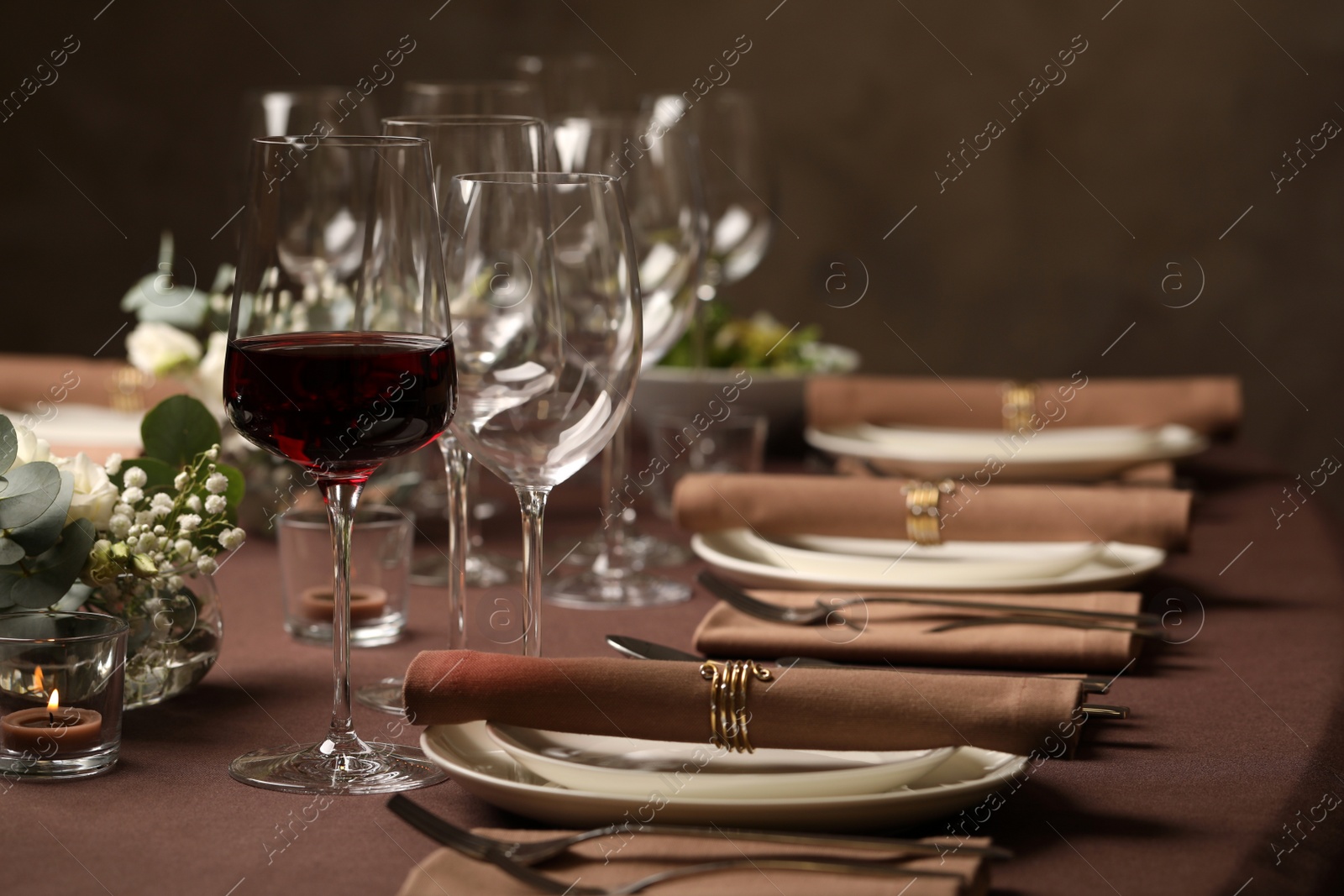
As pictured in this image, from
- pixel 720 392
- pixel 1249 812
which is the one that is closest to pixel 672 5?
pixel 720 392

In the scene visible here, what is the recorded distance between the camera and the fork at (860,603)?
104 cm

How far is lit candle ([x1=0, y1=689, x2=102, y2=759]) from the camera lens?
0.79 m

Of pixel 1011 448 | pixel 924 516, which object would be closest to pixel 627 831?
pixel 924 516

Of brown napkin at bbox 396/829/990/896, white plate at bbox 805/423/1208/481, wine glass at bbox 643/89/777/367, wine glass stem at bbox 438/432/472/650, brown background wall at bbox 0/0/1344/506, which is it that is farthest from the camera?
brown background wall at bbox 0/0/1344/506

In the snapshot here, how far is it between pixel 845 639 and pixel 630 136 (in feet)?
1.56

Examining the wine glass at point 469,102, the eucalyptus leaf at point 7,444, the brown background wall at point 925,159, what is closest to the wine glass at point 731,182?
the wine glass at point 469,102

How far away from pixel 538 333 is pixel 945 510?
0.54 metres

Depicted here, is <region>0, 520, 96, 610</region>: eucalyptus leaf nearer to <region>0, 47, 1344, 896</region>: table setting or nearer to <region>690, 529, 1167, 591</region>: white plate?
<region>0, 47, 1344, 896</region>: table setting

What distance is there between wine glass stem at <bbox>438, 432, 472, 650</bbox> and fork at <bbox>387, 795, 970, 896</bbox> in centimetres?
30

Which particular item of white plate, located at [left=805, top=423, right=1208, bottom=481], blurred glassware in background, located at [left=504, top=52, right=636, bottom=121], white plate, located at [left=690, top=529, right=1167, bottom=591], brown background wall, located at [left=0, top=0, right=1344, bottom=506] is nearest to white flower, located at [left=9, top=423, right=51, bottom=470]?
white plate, located at [left=690, top=529, right=1167, bottom=591]

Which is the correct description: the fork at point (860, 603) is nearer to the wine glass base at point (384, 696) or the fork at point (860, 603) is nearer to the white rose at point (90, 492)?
the wine glass base at point (384, 696)

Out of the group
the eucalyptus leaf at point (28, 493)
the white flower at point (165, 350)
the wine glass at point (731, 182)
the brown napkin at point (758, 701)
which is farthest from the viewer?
the wine glass at point (731, 182)

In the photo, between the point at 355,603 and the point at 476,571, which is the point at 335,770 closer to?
the point at 355,603

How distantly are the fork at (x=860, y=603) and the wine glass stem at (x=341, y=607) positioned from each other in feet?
1.17
